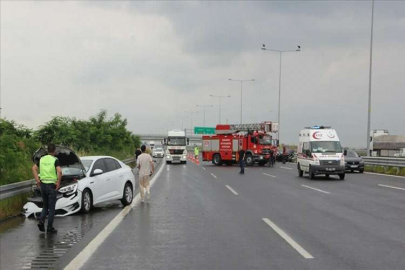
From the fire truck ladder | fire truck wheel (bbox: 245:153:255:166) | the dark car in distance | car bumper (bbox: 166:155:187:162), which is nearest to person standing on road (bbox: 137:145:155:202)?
the dark car in distance

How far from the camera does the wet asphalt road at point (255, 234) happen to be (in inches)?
262

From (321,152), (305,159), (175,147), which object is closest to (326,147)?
(321,152)

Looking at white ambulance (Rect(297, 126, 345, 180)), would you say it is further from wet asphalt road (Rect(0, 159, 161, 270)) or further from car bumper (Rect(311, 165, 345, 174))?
wet asphalt road (Rect(0, 159, 161, 270))

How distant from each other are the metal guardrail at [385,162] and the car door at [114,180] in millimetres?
19693

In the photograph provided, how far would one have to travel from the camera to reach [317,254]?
23.2ft

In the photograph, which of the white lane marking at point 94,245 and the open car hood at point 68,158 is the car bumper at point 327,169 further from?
the open car hood at point 68,158

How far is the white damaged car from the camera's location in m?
10.9

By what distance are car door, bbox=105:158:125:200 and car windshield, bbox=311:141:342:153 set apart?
44.2 ft

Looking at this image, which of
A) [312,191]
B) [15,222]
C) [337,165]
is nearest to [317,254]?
[15,222]

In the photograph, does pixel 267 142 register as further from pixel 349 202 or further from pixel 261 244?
pixel 261 244

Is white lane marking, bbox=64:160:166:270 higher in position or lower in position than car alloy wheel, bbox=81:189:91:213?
lower

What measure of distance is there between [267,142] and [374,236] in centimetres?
3122

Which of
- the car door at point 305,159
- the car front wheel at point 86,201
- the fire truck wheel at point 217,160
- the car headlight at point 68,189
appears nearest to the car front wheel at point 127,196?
the car front wheel at point 86,201

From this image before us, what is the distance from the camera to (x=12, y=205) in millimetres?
11406
